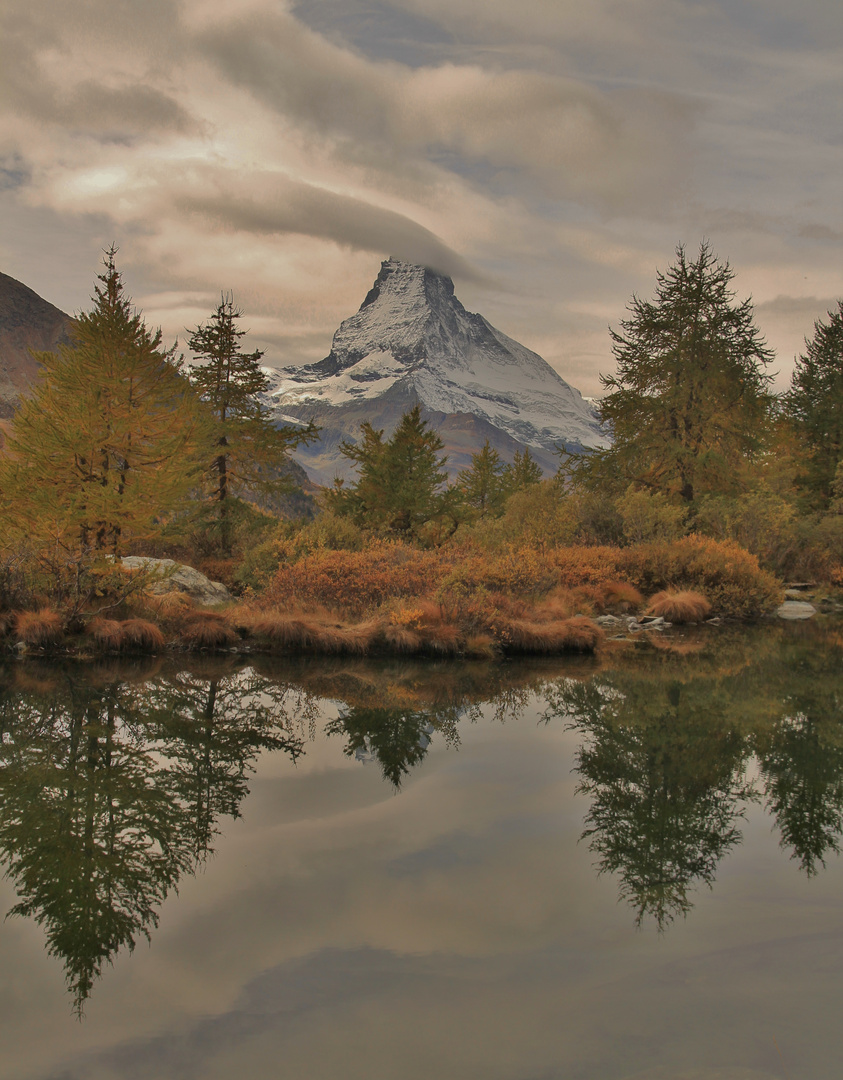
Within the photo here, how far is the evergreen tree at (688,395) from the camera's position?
93.6 feet

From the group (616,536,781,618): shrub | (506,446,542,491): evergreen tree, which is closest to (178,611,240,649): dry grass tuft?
(616,536,781,618): shrub

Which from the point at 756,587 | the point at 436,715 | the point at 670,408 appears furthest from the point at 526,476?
the point at 436,715

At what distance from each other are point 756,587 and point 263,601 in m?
15.2

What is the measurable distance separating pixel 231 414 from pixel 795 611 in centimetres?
2010

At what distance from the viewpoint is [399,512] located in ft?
82.8

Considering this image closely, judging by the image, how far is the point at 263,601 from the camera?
17.0 m

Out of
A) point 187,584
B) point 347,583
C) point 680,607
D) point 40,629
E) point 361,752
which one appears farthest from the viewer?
point 680,607

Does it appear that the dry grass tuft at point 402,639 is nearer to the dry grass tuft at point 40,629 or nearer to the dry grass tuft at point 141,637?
the dry grass tuft at point 141,637

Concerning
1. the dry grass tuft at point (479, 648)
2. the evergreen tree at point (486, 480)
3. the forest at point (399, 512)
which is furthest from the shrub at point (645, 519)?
the evergreen tree at point (486, 480)

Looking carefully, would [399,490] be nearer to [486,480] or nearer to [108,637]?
[108,637]

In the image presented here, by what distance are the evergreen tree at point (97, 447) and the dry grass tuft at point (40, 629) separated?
151 centimetres

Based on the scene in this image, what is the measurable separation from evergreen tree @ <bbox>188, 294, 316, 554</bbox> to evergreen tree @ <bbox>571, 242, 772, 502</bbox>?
13.2m

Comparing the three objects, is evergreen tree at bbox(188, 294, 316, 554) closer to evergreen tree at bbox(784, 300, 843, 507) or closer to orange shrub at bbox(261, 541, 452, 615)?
orange shrub at bbox(261, 541, 452, 615)

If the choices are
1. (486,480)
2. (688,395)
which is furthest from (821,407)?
(486,480)
